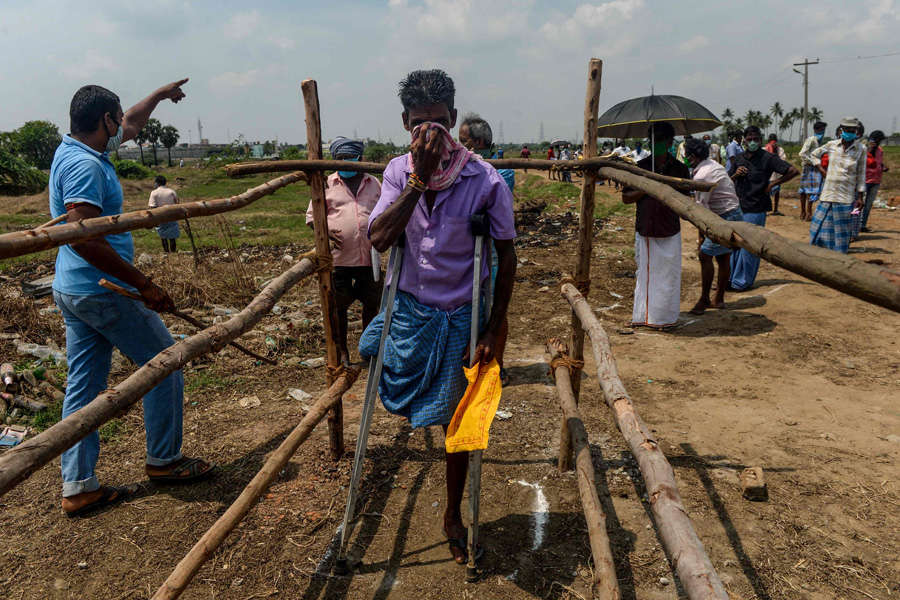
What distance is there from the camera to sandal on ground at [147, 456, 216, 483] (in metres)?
3.24

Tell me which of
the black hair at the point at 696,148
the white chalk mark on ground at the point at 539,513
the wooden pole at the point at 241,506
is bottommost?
the white chalk mark on ground at the point at 539,513

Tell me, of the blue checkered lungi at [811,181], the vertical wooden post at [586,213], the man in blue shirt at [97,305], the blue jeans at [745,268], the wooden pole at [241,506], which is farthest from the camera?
the blue checkered lungi at [811,181]

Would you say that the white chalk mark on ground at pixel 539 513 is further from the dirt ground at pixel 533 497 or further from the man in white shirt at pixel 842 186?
the man in white shirt at pixel 842 186

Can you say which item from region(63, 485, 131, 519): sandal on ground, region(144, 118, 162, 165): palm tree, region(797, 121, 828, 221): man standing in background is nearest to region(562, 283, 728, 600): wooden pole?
region(63, 485, 131, 519): sandal on ground

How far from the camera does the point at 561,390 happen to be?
9.61 feet

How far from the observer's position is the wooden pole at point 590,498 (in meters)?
1.97

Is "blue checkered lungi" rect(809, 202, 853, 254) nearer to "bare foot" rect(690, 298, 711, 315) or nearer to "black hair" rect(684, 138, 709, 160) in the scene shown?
"bare foot" rect(690, 298, 711, 315)

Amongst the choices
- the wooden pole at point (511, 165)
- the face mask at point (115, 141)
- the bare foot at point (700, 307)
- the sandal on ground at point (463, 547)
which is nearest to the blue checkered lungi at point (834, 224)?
the bare foot at point (700, 307)

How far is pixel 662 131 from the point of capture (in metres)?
5.55

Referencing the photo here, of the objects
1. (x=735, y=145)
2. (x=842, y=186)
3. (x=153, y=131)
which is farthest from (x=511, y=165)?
(x=153, y=131)

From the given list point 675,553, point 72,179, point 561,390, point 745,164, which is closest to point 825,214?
point 745,164

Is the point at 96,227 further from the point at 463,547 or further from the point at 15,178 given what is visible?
the point at 15,178

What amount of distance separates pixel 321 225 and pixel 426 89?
1.18m

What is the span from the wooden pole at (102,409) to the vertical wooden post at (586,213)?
1.78 m
